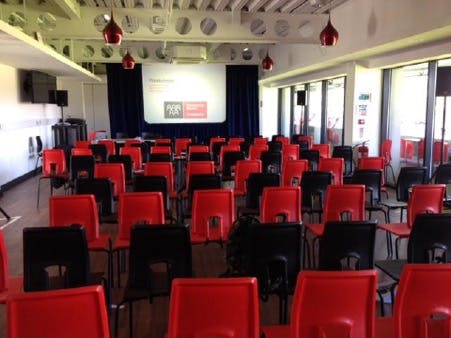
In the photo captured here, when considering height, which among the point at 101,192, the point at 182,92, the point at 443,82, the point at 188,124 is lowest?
the point at 101,192

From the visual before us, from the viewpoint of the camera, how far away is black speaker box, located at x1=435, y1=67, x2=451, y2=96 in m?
7.42

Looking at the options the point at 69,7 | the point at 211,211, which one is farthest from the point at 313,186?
the point at 69,7

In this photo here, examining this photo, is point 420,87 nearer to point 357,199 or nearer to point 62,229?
point 357,199

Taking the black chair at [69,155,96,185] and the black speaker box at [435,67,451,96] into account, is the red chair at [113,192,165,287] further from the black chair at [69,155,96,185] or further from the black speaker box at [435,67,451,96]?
the black speaker box at [435,67,451,96]

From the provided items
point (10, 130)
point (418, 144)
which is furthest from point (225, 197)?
point (10, 130)

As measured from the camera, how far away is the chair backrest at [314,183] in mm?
5633

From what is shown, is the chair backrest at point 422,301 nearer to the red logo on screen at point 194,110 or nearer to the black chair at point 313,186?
the black chair at point 313,186

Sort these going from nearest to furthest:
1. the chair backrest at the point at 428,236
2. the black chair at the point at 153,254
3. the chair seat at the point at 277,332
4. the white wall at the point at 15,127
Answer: the chair seat at the point at 277,332 < the black chair at the point at 153,254 < the chair backrest at the point at 428,236 < the white wall at the point at 15,127

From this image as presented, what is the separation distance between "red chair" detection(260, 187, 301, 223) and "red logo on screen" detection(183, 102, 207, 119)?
13641 millimetres

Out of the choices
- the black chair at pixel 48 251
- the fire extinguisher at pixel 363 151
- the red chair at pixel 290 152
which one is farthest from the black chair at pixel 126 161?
the fire extinguisher at pixel 363 151

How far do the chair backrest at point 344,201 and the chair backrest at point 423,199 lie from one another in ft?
1.58

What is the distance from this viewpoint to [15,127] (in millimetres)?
11438

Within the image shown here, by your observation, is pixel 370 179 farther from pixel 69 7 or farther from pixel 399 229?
pixel 69 7

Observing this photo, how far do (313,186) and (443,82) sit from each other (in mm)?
3499
